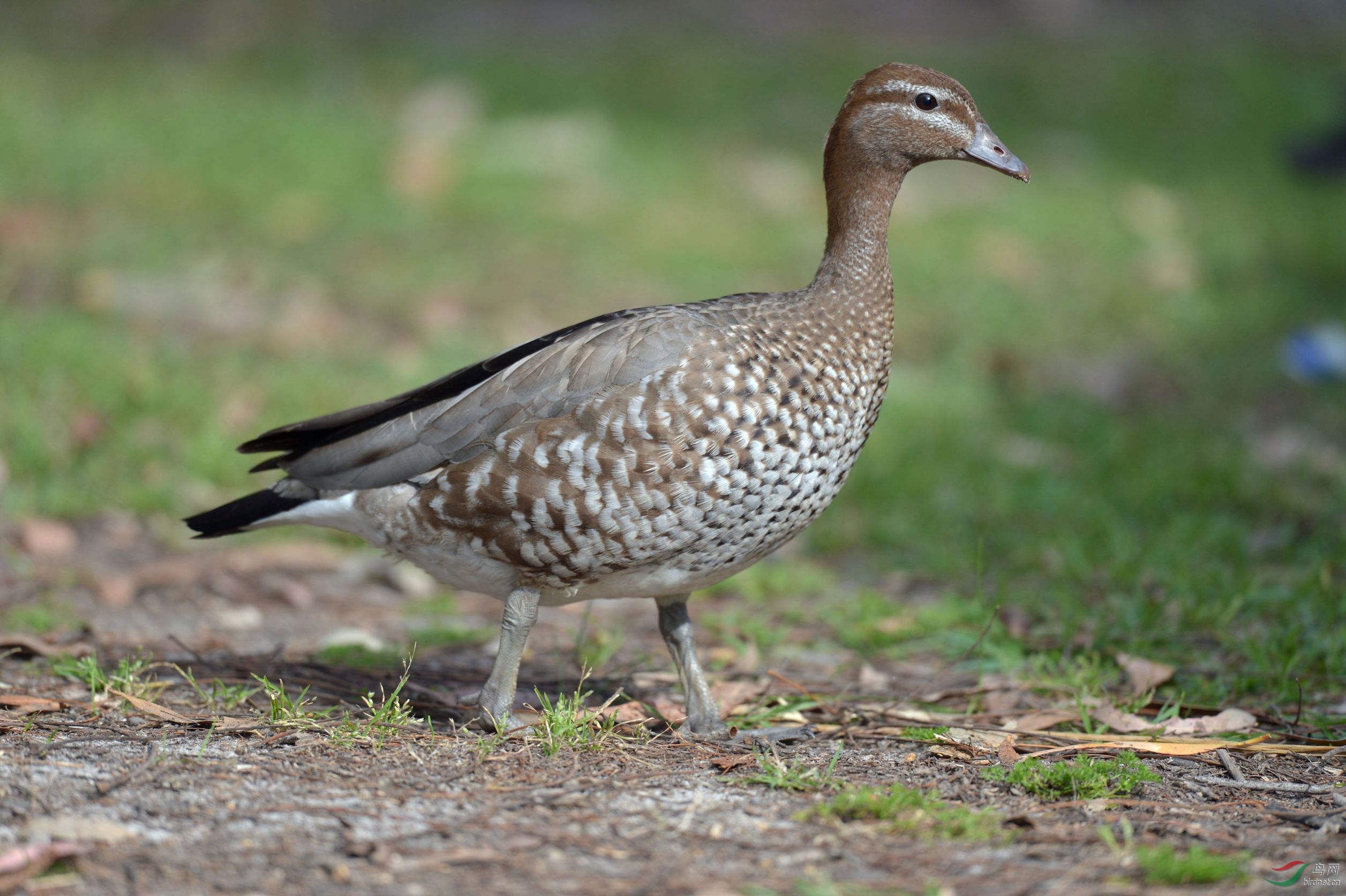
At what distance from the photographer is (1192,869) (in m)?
2.62

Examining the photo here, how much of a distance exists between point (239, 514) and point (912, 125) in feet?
7.14

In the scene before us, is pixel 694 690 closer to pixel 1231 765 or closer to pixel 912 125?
pixel 1231 765

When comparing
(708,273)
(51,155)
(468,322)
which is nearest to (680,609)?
(468,322)

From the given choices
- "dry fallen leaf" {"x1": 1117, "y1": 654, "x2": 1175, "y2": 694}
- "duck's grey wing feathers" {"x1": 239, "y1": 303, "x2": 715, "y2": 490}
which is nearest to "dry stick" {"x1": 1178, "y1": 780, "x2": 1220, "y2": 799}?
"dry fallen leaf" {"x1": 1117, "y1": 654, "x2": 1175, "y2": 694}

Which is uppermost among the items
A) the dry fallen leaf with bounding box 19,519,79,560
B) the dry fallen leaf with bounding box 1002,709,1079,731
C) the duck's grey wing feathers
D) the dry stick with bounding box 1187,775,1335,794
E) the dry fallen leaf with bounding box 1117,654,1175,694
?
the duck's grey wing feathers

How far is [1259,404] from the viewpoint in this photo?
23.1 ft

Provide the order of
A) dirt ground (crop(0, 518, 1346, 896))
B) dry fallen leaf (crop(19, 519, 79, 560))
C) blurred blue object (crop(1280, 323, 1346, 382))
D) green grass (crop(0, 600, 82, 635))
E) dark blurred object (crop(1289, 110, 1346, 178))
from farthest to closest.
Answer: dark blurred object (crop(1289, 110, 1346, 178)) → blurred blue object (crop(1280, 323, 1346, 382)) → dry fallen leaf (crop(19, 519, 79, 560)) → green grass (crop(0, 600, 82, 635)) → dirt ground (crop(0, 518, 1346, 896))

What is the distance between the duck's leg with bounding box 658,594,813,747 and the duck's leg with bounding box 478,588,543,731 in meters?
0.42

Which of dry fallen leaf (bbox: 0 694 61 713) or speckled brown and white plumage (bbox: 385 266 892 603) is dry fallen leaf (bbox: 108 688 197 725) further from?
speckled brown and white plumage (bbox: 385 266 892 603)

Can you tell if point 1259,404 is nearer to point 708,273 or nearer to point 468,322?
point 708,273

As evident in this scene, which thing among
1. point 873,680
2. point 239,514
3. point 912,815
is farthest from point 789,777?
point 239,514

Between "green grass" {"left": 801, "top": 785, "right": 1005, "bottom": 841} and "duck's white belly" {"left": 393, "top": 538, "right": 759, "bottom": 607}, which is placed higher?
"duck's white belly" {"left": 393, "top": 538, "right": 759, "bottom": 607}

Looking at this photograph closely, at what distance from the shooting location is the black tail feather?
12.6ft

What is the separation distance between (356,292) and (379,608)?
2799mm
